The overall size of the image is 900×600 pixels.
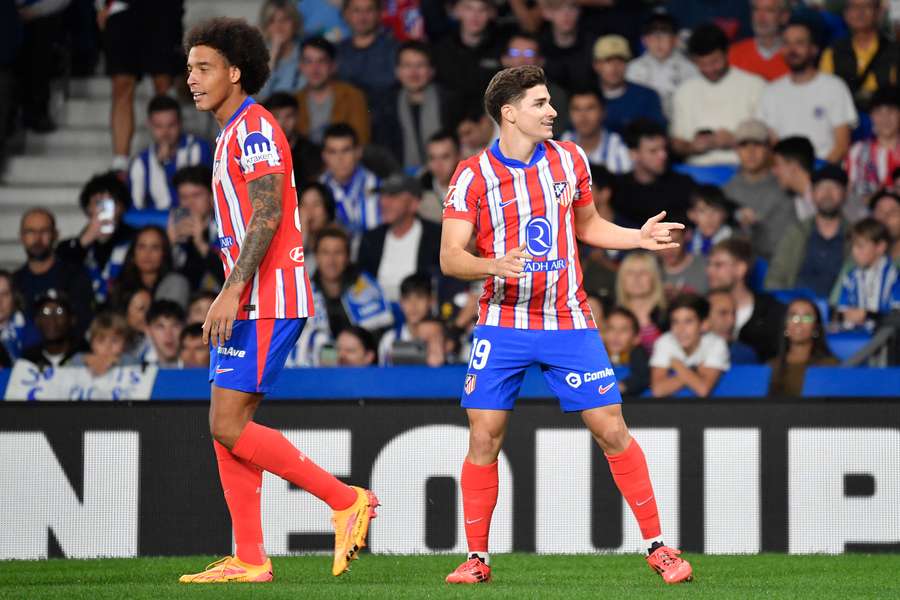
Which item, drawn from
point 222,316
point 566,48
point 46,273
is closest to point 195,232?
point 46,273

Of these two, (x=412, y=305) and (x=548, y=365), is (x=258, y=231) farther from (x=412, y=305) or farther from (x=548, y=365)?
(x=412, y=305)

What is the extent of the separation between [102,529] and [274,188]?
9.38ft

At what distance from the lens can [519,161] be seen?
19.8ft

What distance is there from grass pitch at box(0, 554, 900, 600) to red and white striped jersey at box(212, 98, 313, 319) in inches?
41.5

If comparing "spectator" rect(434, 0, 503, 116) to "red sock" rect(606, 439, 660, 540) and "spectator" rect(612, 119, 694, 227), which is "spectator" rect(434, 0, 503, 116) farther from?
"red sock" rect(606, 439, 660, 540)

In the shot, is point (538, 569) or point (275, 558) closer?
point (538, 569)

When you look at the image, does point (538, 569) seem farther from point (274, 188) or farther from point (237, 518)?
point (274, 188)

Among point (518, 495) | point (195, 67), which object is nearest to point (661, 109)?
point (518, 495)

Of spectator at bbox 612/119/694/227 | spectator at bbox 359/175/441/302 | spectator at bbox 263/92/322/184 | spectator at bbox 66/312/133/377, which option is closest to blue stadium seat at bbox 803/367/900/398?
spectator at bbox 612/119/694/227

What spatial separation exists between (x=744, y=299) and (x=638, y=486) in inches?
176

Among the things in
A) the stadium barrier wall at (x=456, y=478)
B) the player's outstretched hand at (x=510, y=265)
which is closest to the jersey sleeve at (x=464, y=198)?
the player's outstretched hand at (x=510, y=265)

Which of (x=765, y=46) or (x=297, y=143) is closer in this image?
(x=297, y=143)

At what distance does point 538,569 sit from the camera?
6.90m

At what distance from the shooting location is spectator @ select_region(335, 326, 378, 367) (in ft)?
31.6
